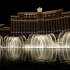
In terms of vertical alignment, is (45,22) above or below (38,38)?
above

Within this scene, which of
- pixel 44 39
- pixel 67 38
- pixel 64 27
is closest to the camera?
pixel 67 38

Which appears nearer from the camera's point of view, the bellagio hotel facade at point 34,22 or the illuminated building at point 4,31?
the bellagio hotel facade at point 34,22

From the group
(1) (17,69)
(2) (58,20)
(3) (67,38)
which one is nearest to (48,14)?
(2) (58,20)

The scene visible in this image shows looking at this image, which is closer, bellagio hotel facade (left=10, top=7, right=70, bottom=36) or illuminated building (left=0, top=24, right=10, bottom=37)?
bellagio hotel facade (left=10, top=7, right=70, bottom=36)

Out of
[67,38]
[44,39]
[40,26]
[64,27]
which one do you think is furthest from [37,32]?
[67,38]

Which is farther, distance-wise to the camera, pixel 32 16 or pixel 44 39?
pixel 32 16

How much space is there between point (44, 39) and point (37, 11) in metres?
45.4

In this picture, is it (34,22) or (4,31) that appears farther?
(4,31)

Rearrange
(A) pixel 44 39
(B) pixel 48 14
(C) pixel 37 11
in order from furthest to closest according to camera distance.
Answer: (C) pixel 37 11 → (B) pixel 48 14 → (A) pixel 44 39

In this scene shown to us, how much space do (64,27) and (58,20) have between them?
705 centimetres

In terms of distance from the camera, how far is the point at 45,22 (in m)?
124

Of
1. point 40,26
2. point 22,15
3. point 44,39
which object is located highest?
point 22,15

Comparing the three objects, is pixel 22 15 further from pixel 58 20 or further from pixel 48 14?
pixel 58 20

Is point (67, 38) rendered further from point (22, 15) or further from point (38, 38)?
point (22, 15)
